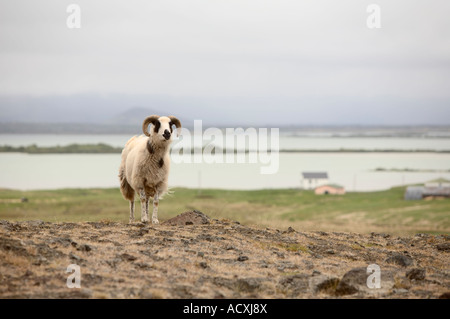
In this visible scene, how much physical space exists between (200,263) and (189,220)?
17.0 ft

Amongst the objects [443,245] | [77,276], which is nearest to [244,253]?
[77,276]

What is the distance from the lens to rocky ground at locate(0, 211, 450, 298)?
1109 centimetres

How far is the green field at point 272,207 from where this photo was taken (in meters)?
60.3

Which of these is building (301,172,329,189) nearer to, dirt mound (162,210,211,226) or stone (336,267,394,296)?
dirt mound (162,210,211,226)

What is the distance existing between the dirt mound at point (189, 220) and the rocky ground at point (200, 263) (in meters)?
0.09

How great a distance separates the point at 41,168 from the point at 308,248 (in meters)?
143

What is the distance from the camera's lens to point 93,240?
47.5 feet

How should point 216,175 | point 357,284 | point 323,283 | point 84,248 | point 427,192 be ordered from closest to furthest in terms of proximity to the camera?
point 357,284 → point 323,283 → point 84,248 → point 427,192 → point 216,175

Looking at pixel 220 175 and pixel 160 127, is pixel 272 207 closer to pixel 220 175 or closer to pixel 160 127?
pixel 220 175

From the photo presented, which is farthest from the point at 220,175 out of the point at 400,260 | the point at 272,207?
the point at 400,260

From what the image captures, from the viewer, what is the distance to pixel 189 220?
18078 mm

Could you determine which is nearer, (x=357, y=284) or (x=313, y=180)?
(x=357, y=284)

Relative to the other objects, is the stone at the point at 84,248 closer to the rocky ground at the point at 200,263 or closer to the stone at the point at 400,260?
the rocky ground at the point at 200,263
